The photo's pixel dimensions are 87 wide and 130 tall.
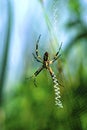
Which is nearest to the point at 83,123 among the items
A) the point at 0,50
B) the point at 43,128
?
the point at 43,128

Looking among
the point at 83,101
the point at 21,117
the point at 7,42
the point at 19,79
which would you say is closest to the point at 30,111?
the point at 21,117

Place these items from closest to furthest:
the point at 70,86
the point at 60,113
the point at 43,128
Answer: the point at 70,86
the point at 60,113
the point at 43,128

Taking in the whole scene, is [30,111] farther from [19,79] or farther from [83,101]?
[83,101]

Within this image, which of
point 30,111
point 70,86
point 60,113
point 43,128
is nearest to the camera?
point 70,86

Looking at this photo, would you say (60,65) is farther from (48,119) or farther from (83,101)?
(48,119)

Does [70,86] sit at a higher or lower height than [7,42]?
lower

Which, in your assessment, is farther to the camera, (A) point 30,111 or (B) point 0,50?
(A) point 30,111

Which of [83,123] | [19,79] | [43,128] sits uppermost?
[19,79]
